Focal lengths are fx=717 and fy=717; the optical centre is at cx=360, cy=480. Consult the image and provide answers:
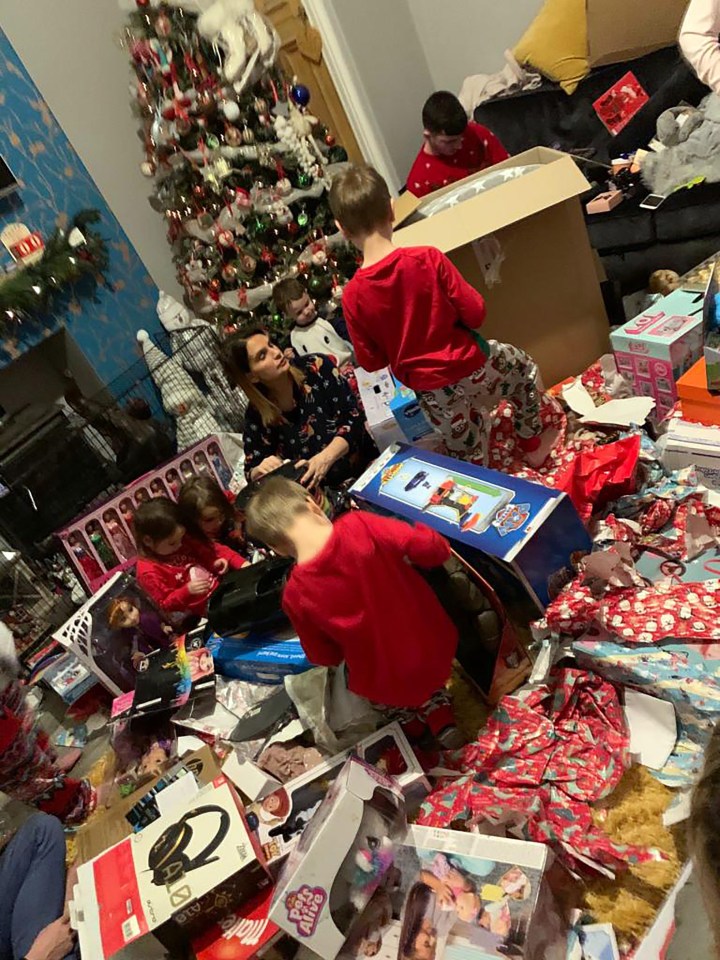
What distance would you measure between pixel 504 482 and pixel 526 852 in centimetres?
93

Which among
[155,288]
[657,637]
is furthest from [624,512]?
[155,288]

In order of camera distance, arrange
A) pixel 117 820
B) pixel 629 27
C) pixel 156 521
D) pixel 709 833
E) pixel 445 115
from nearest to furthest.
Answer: pixel 709 833
pixel 117 820
pixel 156 521
pixel 445 115
pixel 629 27

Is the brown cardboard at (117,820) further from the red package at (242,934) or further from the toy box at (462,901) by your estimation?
the toy box at (462,901)

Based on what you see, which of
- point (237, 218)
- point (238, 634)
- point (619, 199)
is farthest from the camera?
point (237, 218)

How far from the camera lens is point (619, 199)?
3.07 metres

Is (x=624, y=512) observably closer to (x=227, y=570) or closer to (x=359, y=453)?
(x=359, y=453)

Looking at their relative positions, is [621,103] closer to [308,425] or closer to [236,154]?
[236,154]

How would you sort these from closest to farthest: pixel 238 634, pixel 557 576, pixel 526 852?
pixel 526 852, pixel 557 576, pixel 238 634

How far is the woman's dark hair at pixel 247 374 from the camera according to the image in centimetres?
243

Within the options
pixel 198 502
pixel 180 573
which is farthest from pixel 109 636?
pixel 198 502

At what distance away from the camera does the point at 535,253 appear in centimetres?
254

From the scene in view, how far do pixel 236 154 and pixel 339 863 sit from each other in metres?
3.25

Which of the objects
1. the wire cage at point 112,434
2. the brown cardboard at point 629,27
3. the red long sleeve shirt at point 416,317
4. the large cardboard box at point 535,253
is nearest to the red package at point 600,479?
the red long sleeve shirt at point 416,317

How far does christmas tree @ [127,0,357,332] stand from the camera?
138 inches
